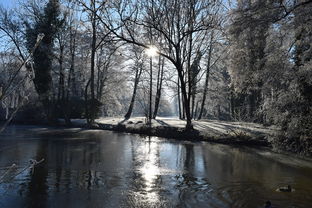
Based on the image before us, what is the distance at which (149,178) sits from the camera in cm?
882

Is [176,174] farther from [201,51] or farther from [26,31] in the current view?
[26,31]

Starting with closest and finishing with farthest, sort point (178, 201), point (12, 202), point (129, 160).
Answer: point (12, 202) < point (178, 201) < point (129, 160)

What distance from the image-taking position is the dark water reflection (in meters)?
6.78

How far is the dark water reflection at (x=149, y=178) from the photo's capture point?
6.78 m

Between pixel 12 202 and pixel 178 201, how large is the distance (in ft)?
12.0

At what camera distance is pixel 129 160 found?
1152 cm

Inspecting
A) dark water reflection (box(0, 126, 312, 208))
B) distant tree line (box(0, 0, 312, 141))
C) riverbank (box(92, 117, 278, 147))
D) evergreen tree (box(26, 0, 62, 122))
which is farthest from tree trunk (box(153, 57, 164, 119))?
dark water reflection (box(0, 126, 312, 208))

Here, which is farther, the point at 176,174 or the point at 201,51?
the point at 201,51

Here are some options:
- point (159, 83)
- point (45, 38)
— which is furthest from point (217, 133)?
point (45, 38)

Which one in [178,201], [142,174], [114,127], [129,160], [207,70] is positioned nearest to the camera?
[178,201]

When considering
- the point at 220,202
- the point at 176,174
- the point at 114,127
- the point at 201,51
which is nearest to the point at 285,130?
the point at 176,174

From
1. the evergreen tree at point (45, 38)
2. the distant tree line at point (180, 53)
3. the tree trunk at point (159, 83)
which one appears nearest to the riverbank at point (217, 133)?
the distant tree line at point (180, 53)

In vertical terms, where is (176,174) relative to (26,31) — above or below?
below

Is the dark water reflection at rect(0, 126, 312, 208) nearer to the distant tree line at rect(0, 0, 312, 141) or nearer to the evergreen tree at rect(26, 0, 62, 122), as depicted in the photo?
the distant tree line at rect(0, 0, 312, 141)
